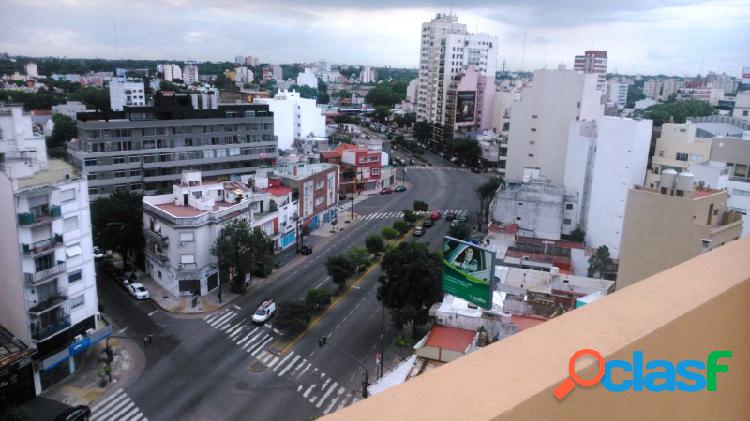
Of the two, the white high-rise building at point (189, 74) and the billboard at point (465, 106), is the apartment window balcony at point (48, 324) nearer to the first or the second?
the billboard at point (465, 106)

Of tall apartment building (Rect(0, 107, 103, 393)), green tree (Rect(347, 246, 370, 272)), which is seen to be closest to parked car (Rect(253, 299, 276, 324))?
green tree (Rect(347, 246, 370, 272))

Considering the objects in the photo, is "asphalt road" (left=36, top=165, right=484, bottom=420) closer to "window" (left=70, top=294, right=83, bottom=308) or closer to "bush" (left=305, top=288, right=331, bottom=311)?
"bush" (left=305, top=288, right=331, bottom=311)

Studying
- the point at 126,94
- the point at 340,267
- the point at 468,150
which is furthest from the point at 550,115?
the point at 126,94

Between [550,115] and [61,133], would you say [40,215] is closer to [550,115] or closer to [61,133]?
[550,115]

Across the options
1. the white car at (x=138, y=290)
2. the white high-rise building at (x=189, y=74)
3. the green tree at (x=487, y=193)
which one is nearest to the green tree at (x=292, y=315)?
the white car at (x=138, y=290)

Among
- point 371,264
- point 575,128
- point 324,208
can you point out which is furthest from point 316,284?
point 575,128

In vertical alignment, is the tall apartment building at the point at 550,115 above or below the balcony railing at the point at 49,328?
above
